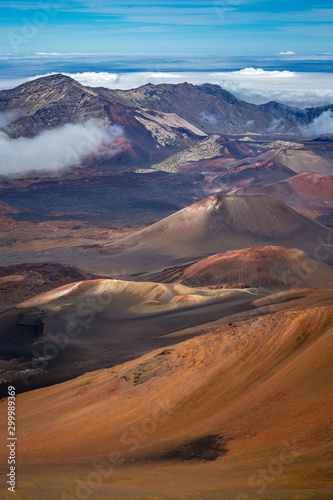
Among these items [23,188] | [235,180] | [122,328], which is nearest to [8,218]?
[23,188]

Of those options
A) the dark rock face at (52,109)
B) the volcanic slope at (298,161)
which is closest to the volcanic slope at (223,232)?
the volcanic slope at (298,161)

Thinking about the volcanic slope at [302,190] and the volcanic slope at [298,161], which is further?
the volcanic slope at [298,161]


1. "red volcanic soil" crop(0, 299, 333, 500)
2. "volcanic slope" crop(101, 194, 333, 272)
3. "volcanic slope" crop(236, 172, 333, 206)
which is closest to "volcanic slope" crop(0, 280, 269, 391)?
"red volcanic soil" crop(0, 299, 333, 500)

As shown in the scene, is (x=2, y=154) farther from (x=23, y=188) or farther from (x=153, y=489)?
(x=153, y=489)

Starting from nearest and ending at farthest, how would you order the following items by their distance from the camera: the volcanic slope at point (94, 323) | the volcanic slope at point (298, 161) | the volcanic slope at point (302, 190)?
the volcanic slope at point (94, 323)
the volcanic slope at point (302, 190)
the volcanic slope at point (298, 161)

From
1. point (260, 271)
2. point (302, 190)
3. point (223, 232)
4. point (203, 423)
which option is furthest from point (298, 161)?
point (203, 423)

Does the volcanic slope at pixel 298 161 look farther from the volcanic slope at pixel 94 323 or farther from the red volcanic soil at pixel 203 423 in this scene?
the red volcanic soil at pixel 203 423

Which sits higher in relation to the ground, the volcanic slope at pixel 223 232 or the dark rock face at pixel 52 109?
the dark rock face at pixel 52 109

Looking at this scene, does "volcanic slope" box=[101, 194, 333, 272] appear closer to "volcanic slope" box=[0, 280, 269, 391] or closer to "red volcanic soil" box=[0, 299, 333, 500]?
"volcanic slope" box=[0, 280, 269, 391]
